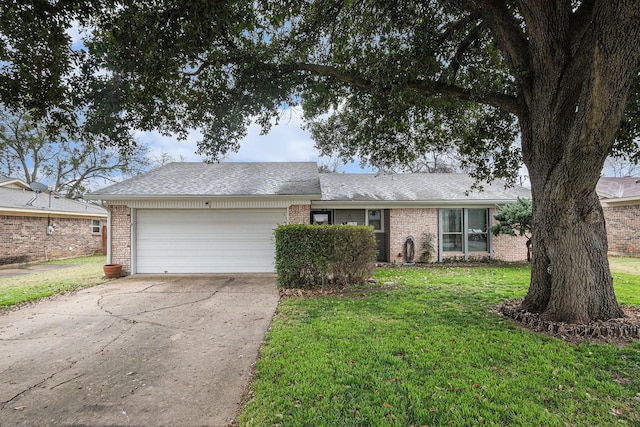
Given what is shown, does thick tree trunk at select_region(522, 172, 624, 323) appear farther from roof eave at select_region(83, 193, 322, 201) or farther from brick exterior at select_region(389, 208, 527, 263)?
brick exterior at select_region(389, 208, 527, 263)

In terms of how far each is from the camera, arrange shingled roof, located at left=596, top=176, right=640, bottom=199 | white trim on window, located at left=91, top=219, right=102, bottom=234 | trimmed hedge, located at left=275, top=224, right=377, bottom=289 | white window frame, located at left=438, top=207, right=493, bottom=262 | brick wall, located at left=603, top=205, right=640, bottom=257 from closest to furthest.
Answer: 1. trimmed hedge, located at left=275, top=224, right=377, bottom=289
2. white window frame, located at left=438, top=207, right=493, bottom=262
3. brick wall, located at left=603, top=205, right=640, bottom=257
4. shingled roof, located at left=596, top=176, right=640, bottom=199
5. white trim on window, located at left=91, top=219, right=102, bottom=234

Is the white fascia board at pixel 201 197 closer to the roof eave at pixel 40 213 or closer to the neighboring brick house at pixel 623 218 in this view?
the roof eave at pixel 40 213

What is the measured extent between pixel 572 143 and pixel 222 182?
9933 millimetres

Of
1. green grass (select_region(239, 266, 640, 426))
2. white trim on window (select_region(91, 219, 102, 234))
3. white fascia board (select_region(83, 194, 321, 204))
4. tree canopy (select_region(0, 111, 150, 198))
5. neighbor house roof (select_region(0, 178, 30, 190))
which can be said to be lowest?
green grass (select_region(239, 266, 640, 426))

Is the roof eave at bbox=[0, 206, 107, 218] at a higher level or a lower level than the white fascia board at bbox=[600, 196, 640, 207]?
lower

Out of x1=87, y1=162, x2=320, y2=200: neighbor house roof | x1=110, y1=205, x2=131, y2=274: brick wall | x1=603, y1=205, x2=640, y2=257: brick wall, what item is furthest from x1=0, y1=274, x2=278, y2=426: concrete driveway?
x1=603, y1=205, x2=640, y2=257: brick wall

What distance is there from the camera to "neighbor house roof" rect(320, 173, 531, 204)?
12023 mm

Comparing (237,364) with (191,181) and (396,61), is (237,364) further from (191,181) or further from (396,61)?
(191,181)

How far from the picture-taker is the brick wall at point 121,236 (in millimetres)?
10000

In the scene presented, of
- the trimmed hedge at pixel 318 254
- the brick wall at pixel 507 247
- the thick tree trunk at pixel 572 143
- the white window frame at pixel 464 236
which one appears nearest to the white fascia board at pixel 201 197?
the trimmed hedge at pixel 318 254

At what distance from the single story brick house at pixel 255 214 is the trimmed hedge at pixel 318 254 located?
8.45ft

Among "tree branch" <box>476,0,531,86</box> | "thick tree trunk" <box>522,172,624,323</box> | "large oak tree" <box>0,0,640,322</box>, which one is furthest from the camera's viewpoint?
"tree branch" <box>476,0,531,86</box>

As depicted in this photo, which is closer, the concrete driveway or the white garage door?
the concrete driveway

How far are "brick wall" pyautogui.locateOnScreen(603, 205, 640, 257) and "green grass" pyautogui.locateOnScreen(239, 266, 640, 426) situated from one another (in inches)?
562
